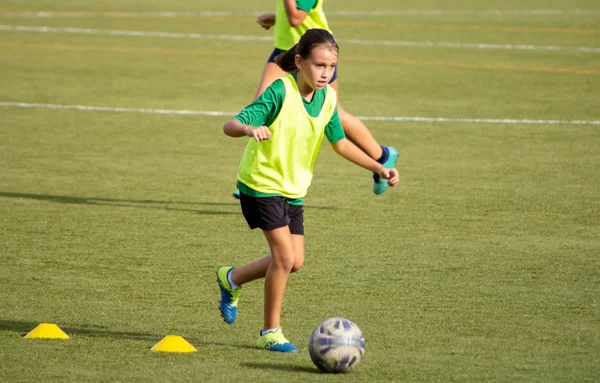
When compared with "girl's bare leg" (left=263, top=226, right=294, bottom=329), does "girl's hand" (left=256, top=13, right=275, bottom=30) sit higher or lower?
higher

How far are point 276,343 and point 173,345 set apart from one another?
53cm

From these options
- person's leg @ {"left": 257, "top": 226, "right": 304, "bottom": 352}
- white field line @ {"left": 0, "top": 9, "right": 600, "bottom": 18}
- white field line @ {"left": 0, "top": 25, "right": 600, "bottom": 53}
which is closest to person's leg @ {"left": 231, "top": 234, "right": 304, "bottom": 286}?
person's leg @ {"left": 257, "top": 226, "right": 304, "bottom": 352}

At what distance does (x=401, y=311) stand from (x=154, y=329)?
57.7 inches

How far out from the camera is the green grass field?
6.51 m

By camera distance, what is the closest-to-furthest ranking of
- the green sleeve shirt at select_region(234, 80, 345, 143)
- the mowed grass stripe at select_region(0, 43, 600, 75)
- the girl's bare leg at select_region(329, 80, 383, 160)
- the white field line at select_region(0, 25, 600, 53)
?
the green sleeve shirt at select_region(234, 80, 345, 143) → the girl's bare leg at select_region(329, 80, 383, 160) → the mowed grass stripe at select_region(0, 43, 600, 75) → the white field line at select_region(0, 25, 600, 53)

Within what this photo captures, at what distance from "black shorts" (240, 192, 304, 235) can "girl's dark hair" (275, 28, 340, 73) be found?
2.38 ft

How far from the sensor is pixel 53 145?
43.3 feet

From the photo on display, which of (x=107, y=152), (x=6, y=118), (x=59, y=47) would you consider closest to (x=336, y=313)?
(x=107, y=152)

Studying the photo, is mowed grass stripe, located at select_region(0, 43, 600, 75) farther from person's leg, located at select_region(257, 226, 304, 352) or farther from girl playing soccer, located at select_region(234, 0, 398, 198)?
person's leg, located at select_region(257, 226, 304, 352)

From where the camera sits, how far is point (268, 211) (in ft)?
21.5

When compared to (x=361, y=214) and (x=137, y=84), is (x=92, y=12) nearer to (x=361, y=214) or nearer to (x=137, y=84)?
(x=137, y=84)

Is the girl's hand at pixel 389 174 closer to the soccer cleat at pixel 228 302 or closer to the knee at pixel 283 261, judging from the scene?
the knee at pixel 283 261

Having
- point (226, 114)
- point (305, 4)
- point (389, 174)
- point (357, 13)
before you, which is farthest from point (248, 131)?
point (357, 13)

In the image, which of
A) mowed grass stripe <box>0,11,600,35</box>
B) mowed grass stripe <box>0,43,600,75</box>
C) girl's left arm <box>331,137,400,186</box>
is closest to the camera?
girl's left arm <box>331,137,400,186</box>
